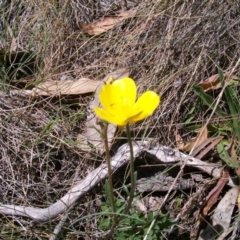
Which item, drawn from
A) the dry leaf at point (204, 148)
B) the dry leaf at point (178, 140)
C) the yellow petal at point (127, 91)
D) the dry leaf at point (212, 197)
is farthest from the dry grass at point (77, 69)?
the yellow petal at point (127, 91)

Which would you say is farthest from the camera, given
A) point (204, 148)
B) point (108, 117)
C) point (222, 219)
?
point (204, 148)

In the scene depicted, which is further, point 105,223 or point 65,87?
point 65,87

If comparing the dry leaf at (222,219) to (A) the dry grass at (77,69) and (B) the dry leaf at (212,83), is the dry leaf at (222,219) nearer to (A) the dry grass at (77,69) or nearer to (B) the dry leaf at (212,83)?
(A) the dry grass at (77,69)

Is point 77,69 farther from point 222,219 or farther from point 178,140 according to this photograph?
point 222,219

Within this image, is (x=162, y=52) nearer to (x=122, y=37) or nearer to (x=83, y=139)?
(x=122, y=37)

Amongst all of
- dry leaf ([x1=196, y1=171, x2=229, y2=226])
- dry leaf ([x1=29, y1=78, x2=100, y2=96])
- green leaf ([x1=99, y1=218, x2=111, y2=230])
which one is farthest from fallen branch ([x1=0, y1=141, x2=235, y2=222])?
dry leaf ([x1=29, y1=78, x2=100, y2=96])

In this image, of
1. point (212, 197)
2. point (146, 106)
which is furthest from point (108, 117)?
point (212, 197)
